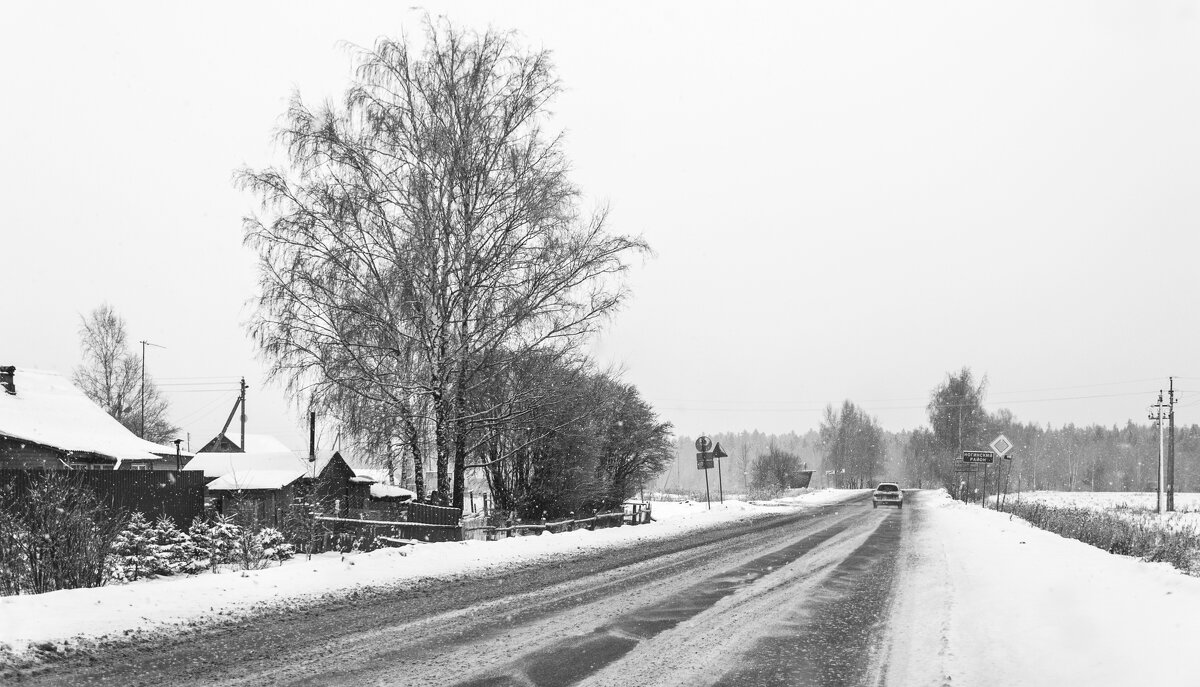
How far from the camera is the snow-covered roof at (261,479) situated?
84.8 ft

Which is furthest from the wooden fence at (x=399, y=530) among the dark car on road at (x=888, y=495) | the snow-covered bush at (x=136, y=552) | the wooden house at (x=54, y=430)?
the dark car on road at (x=888, y=495)

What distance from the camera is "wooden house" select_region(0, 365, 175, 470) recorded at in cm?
2362

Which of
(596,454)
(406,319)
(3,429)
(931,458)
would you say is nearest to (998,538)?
(596,454)

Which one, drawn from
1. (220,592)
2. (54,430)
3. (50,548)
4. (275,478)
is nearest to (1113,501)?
(275,478)

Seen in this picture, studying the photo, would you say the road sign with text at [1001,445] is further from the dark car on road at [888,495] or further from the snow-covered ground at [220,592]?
the snow-covered ground at [220,592]

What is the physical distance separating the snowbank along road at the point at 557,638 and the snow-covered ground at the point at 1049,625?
0.44m

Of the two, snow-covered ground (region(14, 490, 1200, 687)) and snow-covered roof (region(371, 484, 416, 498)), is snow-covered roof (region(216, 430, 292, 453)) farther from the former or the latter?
snow-covered ground (region(14, 490, 1200, 687))

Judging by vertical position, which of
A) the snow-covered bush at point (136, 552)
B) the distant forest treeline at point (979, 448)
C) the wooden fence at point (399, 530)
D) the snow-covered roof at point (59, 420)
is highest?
the snow-covered roof at point (59, 420)

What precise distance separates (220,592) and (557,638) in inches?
166

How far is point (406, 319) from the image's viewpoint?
1698 centimetres

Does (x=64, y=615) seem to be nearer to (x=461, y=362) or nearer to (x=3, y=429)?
(x=461, y=362)

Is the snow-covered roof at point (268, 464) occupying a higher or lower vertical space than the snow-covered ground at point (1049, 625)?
lower

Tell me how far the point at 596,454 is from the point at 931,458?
66.7 metres

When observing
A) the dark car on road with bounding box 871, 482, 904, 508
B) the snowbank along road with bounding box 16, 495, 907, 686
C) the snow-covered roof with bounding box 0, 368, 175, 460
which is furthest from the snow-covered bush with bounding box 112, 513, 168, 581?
the dark car on road with bounding box 871, 482, 904, 508
